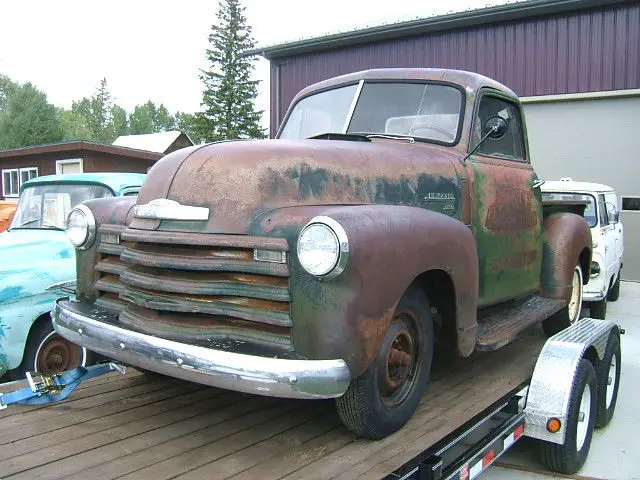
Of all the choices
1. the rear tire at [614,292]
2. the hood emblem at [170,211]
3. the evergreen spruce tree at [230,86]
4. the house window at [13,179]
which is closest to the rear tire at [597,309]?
the rear tire at [614,292]

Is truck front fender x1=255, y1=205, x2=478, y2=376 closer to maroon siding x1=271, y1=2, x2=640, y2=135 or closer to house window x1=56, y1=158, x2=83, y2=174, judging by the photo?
maroon siding x1=271, y1=2, x2=640, y2=135

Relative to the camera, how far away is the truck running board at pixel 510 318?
3.19 meters

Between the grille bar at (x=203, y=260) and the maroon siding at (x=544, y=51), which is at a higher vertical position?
the maroon siding at (x=544, y=51)

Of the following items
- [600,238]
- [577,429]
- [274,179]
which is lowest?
[577,429]

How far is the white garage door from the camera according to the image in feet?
33.9

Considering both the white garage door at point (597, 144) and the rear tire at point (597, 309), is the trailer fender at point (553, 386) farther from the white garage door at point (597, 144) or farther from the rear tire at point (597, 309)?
the white garage door at point (597, 144)

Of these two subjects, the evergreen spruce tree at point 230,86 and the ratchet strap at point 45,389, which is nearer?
the ratchet strap at point 45,389

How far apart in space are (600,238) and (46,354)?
6526mm

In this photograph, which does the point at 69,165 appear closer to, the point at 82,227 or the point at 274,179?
the point at 82,227

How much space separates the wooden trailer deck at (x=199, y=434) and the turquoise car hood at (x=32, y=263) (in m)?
1.26

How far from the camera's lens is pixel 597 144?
34.8ft

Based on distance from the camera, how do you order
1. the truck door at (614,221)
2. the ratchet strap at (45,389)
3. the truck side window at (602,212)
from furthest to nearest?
→ the truck door at (614,221) < the truck side window at (602,212) < the ratchet strap at (45,389)

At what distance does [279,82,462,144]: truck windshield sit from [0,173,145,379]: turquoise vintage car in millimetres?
1951

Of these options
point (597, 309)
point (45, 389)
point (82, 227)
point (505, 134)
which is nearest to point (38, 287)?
point (82, 227)
